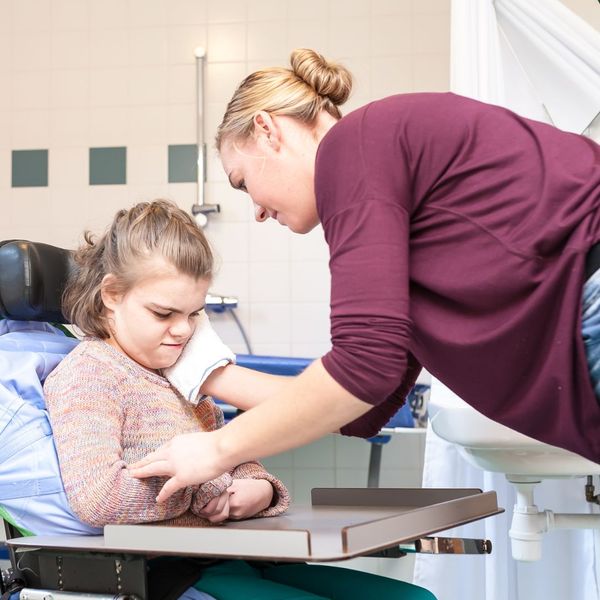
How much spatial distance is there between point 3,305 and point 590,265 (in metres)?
0.85

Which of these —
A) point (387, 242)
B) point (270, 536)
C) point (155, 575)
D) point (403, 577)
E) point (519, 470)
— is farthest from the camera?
point (403, 577)

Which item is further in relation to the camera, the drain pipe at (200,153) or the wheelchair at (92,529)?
the drain pipe at (200,153)

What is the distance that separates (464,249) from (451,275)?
3 cm

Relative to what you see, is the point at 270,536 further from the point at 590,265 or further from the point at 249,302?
the point at 249,302

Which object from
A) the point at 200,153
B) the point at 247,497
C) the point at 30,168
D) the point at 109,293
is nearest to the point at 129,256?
the point at 109,293

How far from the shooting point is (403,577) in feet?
9.34

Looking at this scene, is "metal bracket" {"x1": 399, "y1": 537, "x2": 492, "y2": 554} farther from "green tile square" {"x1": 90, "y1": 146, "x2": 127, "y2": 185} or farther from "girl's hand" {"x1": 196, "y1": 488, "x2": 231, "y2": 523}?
"green tile square" {"x1": 90, "y1": 146, "x2": 127, "y2": 185}

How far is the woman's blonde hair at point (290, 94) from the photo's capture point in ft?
4.05

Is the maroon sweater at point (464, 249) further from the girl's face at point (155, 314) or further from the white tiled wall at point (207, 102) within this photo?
the white tiled wall at point (207, 102)

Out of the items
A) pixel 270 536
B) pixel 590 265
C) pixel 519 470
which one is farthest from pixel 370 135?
pixel 519 470

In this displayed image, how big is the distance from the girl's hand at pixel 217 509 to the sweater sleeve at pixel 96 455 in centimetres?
4

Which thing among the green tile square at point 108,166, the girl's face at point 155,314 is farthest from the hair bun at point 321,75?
the green tile square at point 108,166

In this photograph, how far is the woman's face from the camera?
1217mm

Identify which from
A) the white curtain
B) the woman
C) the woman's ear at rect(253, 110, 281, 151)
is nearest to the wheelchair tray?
the woman
